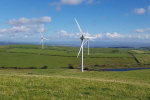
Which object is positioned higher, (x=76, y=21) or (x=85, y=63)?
(x=76, y=21)

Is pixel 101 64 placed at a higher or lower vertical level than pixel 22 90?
lower

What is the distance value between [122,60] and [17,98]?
9354 cm

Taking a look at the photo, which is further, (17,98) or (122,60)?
(122,60)

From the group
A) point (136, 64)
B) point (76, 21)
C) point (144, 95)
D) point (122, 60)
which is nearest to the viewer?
point (144, 95)

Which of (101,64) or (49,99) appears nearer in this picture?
(49,99)

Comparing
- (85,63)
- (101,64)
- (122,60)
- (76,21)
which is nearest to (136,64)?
(122,60)

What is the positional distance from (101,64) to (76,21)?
43.8 metres

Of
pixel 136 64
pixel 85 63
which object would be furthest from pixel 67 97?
pixel 136 64

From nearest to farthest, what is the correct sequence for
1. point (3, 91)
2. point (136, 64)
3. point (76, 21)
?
point (3, 91) → point (76, 21) → point (136, 64)

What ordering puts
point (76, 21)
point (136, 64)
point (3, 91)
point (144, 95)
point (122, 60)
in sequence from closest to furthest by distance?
point (3, 91)
point (144, 95)
point (76, 21)
point (136, 64)
point (122, 60)

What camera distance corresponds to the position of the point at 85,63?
8538 centimetres

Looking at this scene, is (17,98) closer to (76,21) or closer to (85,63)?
(76,21)

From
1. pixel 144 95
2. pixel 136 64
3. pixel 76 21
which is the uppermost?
pixel 76 21

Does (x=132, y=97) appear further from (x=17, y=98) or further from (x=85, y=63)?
(x=85, y=63)
